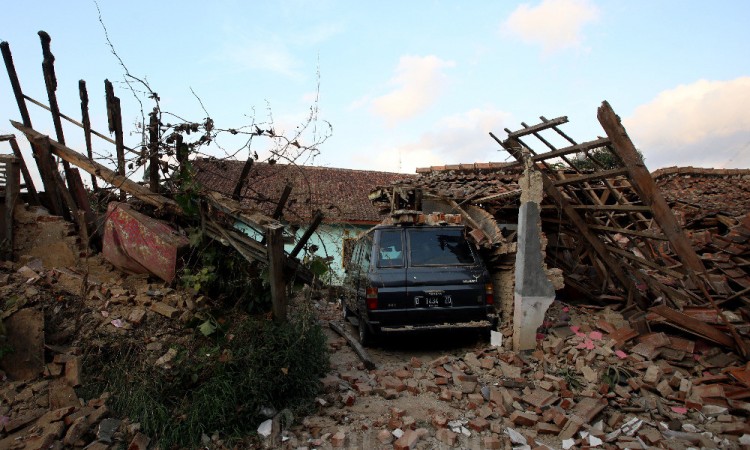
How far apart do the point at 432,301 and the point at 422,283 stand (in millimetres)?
303

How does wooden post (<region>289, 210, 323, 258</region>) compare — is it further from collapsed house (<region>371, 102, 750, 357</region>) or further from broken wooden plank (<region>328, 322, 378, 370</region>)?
collapsed house (<region>371, 102, 750, 357</region>)

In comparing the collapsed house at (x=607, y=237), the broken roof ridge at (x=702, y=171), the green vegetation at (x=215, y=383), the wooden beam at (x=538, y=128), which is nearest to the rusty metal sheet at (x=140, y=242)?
the green vegetation at (x=215, y=383)

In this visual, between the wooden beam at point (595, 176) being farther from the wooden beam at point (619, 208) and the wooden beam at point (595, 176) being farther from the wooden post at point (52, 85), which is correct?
the wooden post at point (52, 85)

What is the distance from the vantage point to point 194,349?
452 cm

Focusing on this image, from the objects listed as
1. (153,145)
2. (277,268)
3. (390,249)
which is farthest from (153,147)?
(390,249)

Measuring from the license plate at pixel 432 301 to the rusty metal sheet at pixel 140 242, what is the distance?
135 inches

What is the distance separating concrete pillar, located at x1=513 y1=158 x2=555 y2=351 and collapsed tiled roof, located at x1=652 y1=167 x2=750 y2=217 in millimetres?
7263

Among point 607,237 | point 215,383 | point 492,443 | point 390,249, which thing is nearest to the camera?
point 215,383

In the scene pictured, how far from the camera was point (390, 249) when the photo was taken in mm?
7469

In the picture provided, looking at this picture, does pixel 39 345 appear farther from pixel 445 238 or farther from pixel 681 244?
pixel 681 244

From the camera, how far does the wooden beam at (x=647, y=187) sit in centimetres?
607

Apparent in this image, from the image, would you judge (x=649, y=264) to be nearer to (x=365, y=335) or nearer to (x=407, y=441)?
(x=365, y=335)

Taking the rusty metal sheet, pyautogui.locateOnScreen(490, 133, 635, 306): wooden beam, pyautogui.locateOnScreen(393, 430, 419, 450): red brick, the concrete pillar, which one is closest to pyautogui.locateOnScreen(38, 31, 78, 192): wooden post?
the rusty metal sheet

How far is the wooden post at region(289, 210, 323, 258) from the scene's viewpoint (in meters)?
4.53
